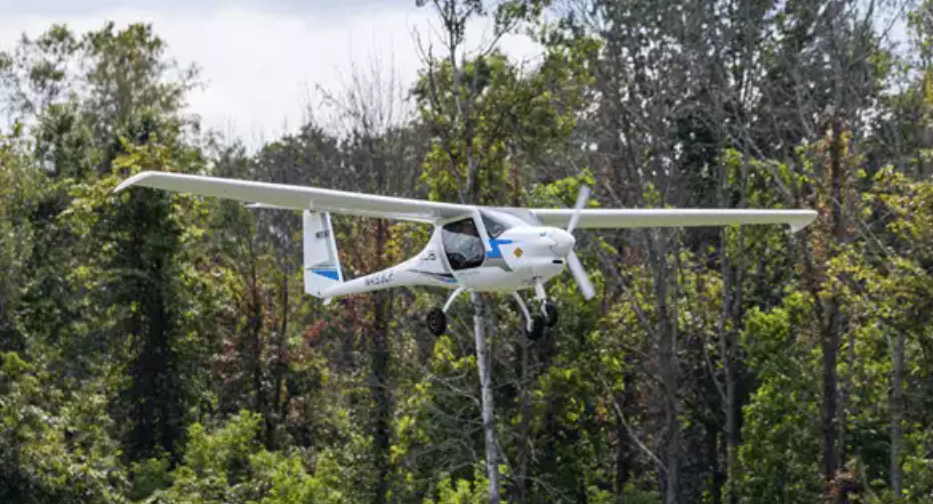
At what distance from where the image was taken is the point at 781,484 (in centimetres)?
3111

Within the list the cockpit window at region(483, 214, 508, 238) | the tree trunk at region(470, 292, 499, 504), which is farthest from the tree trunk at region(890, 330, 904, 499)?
the cockpit window at region(483, 214, 508, 238)

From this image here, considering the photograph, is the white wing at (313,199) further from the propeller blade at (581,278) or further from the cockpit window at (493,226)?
the propeller blade at (581,278)

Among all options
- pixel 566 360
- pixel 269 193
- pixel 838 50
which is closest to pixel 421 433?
pixel 566 360

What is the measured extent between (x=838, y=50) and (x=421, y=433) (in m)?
12.0

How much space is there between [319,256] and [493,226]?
584cm

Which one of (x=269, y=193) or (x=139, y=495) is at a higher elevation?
(x=269, y=193)

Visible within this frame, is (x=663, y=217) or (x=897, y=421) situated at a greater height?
(x=663, y=217)

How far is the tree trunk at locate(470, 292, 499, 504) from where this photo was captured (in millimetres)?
27344

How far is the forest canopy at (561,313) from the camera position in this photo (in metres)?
27.9

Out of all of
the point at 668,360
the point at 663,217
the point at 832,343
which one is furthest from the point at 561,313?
the point at 663,217

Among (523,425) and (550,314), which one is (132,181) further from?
(523,425)

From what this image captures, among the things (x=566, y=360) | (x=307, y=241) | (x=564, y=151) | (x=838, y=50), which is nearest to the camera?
(x=307, y=241)

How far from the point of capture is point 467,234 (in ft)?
58.9

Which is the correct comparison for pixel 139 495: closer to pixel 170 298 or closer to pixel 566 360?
pixel 170 298
